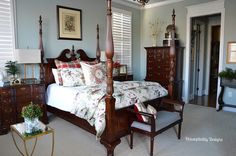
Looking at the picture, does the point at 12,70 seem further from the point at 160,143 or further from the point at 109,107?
the point at 160,143

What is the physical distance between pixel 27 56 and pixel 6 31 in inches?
26.7

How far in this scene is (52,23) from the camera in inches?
175

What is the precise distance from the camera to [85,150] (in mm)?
2822

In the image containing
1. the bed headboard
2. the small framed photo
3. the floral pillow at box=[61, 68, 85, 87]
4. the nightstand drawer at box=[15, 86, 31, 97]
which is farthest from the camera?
the small framed photo

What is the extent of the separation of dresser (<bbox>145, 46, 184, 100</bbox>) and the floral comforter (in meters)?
2.10

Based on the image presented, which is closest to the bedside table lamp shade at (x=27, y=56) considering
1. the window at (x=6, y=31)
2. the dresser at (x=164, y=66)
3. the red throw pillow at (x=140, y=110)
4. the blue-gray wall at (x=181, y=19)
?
the window at (x=6, y=31)

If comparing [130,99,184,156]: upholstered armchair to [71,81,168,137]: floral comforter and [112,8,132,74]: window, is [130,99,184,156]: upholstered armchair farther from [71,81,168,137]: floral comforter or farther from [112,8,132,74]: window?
[112,8,132,74]: window

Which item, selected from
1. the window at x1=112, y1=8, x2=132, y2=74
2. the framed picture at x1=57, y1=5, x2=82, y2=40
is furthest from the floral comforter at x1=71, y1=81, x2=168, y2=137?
the window at x1=112, y1=8, x2=132, y2=74

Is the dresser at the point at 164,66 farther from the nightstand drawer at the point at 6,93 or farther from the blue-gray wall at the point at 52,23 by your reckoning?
the nightstand drawer at the point at 6,93

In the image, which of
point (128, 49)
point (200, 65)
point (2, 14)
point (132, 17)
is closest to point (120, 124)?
point (2, 14)

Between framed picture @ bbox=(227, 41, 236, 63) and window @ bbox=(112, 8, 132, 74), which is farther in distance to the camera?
window @ bbox=(112, 8, 132, 74)

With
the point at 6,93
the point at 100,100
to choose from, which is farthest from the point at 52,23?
the point at 100,100

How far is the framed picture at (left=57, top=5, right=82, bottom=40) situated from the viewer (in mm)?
4562

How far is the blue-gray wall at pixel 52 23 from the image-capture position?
400 centimetres
